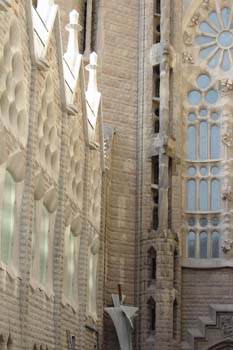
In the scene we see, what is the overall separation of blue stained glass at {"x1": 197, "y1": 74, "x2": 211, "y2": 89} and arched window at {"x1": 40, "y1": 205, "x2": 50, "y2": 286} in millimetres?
11086

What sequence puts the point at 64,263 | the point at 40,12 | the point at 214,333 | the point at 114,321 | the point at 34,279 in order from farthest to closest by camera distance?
1. the point at 214,333
2. the point at 114,321
3. the point at 64,263
4. the point at 40,12
5. the point at 34,279

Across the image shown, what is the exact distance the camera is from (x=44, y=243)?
17.8 m

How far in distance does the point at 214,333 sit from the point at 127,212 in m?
4.53

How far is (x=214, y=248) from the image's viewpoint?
84.9 ft

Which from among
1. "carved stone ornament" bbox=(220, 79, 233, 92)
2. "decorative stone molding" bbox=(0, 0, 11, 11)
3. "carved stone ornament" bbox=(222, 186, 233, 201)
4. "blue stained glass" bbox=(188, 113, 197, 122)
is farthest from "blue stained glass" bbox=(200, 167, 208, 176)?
"decorative stone molding" bbox=(0, 0, 11, 11)

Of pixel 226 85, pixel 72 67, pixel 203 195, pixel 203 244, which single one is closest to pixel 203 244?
pixel 203 244

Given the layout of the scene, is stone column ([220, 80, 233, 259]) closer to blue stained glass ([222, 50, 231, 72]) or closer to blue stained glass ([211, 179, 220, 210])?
blue stained glass ([211, 179, 220, 210])

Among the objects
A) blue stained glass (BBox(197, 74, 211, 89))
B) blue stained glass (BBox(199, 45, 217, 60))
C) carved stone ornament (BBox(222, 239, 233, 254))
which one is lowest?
carved stone ornament (BBox(222, 239, 233, 254))

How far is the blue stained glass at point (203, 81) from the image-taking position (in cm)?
2747

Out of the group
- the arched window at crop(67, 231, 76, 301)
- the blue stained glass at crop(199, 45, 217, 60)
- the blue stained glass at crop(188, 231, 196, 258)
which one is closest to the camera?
the arched window at crop(67, 231, 76, 301)

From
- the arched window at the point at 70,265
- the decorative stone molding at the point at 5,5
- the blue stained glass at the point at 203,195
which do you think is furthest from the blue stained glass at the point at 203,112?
the decorative stone molding at the point at 5,5

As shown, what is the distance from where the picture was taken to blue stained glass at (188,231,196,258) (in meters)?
25.9

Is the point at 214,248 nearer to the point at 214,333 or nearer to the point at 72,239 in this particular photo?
the point at 214,333

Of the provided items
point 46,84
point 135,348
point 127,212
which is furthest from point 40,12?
point 135,348
